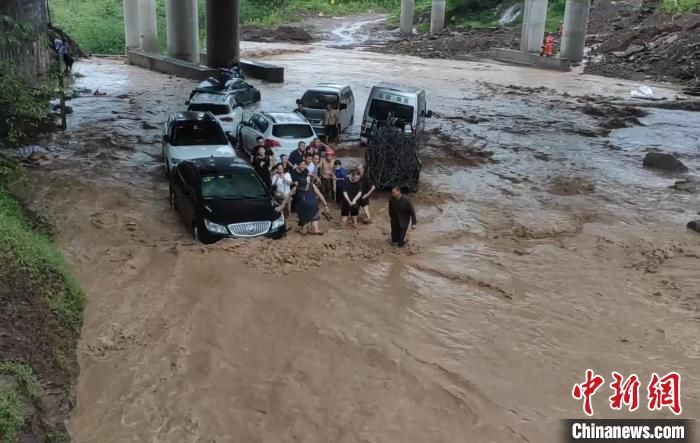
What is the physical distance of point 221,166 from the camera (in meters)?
13.1

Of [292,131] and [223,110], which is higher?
[292,131]

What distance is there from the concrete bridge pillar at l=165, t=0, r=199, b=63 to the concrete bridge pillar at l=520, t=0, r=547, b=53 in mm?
A: 21356

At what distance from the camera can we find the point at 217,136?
53.9ft

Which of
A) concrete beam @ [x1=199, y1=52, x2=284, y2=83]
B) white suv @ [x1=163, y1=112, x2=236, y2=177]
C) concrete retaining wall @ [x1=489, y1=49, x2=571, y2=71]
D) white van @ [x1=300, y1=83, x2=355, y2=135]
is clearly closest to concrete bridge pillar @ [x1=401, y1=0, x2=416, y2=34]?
concrete retaining wall @ [x1=489, y1=49, x2=571, y2=71]

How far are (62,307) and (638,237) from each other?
11.1 meters

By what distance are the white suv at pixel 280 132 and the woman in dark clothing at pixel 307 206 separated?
362cm

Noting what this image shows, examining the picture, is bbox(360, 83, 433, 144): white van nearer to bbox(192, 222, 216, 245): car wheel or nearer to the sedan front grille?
the sedan front grille

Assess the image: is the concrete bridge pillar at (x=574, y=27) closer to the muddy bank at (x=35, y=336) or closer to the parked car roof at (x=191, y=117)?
the parked car roof at (x=191, y=117)

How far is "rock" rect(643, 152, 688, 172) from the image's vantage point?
19.9 meters


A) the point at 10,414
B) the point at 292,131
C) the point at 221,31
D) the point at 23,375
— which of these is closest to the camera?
the point at 10,414

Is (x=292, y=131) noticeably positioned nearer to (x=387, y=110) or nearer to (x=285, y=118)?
(x=285, y=118)

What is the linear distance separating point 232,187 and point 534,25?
3730cm

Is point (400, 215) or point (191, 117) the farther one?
point (191, 117)

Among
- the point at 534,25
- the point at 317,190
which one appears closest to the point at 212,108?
the point at 317,190
